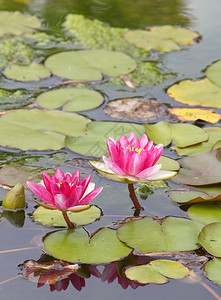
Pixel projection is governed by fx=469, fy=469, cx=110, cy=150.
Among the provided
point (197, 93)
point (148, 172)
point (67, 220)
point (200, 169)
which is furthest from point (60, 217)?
point (197, 93)

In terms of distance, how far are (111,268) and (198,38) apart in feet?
8.73

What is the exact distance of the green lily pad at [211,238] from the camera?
182 centimetres

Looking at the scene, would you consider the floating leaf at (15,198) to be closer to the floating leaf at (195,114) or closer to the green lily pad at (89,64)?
the floating leaf at (195,114)

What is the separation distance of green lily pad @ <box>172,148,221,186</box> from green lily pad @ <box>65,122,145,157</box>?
0.41 m

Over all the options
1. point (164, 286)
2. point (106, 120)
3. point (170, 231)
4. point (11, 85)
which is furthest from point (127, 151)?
point (11, 85)

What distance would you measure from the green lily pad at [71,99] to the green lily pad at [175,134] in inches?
19.4

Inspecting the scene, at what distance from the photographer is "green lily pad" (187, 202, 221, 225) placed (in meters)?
2.01

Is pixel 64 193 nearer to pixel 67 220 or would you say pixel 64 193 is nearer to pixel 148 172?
pixel 67 220

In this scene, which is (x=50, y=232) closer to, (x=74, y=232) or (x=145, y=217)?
(x=74, y=232)

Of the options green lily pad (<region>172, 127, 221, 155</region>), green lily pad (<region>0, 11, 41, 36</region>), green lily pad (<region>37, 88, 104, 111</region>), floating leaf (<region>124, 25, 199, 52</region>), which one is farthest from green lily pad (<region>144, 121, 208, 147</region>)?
green lily pad (<region>0, 11, 41, 36</region>)

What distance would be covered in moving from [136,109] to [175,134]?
0.40 metres

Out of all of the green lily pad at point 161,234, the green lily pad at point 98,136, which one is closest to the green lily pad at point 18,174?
the green lily pad at point 98,136

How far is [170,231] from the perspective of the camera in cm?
192

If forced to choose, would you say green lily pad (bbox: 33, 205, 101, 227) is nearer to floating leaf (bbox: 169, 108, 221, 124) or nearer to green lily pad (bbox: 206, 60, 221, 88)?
floating leaf (bbox: 169, 108, 221, 124)
